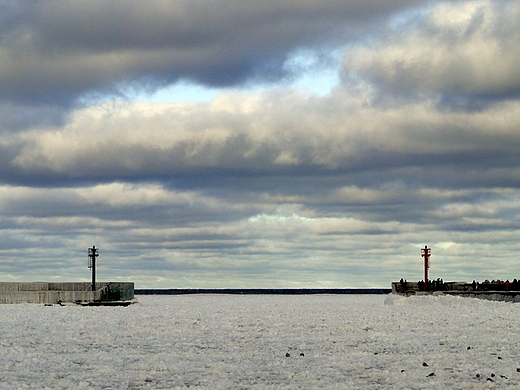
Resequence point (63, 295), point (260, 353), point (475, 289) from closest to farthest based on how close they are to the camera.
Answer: point (260, 353) < point (63, 295) < point (475, 289)

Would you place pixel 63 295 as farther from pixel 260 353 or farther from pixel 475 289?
pixel 475 289

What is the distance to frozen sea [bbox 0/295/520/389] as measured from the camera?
17.5m

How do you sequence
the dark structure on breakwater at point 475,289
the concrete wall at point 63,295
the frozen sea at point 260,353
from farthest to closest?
the dark structure on breakwater at point 475,289 → the concrete wall at point 63,295 → the frozen sea at point 260,353

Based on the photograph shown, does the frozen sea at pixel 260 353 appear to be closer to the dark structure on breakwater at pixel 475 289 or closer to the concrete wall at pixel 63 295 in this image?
the concrete wall at pixel 63 295

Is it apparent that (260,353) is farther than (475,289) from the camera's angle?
No

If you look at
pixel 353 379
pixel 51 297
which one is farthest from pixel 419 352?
pixel 51 297

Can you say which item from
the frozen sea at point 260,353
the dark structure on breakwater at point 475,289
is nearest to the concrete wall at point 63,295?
the frozen sea at point 260,353

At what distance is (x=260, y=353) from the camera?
22938 millimetres

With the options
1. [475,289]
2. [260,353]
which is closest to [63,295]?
[260,353]

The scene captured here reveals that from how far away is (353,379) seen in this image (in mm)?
17875

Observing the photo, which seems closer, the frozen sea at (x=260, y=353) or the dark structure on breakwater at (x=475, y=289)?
the frozen sea at (x=260, y=353)

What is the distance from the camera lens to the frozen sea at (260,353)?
1755 cm

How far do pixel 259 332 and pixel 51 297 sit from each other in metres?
27.9

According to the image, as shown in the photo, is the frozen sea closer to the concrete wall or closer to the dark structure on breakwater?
the concrete wall
